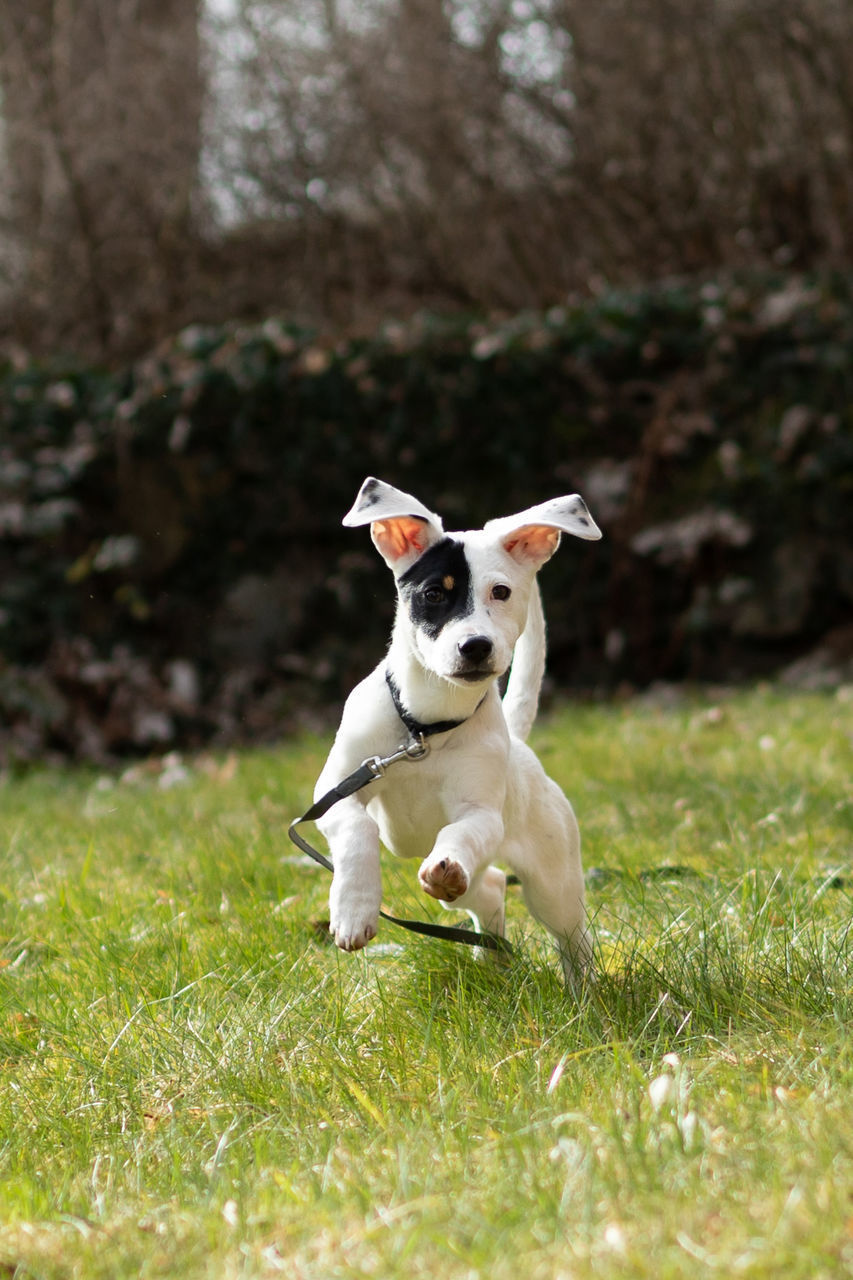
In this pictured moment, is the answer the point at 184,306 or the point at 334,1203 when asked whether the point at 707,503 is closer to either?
the point at 184,306

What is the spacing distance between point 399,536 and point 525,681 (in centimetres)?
59

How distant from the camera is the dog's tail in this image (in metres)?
2.75

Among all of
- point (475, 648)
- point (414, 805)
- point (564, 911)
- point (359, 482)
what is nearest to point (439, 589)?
point (475, 648)

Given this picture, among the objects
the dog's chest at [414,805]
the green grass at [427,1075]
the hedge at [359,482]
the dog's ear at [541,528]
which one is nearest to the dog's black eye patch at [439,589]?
the dog's ear at [541,528]

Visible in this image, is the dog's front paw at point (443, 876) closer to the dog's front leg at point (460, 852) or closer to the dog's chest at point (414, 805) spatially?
the dog's front leg at point (460, 852)

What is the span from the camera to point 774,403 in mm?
6852

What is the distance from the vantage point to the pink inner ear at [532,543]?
7.73 ft

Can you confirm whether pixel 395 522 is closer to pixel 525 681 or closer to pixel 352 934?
pixel 525 681

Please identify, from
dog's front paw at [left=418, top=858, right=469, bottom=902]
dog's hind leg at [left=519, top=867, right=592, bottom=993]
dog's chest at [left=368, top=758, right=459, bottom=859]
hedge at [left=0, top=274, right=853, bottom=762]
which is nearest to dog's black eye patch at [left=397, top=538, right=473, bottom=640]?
dog's chest at [left=368, top=758, right=459, bottom=859]

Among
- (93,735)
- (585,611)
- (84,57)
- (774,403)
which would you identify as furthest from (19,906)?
(84,57)

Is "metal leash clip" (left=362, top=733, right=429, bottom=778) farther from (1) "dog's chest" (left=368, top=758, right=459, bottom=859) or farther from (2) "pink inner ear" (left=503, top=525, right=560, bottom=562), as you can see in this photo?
(2) "pink inner ear" (left=503, top=525, right=560, bottom=562)

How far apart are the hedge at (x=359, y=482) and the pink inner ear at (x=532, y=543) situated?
14.6ft

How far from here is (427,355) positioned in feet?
22.9

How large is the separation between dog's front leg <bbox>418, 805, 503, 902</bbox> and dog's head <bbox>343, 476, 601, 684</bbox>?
248 mm
